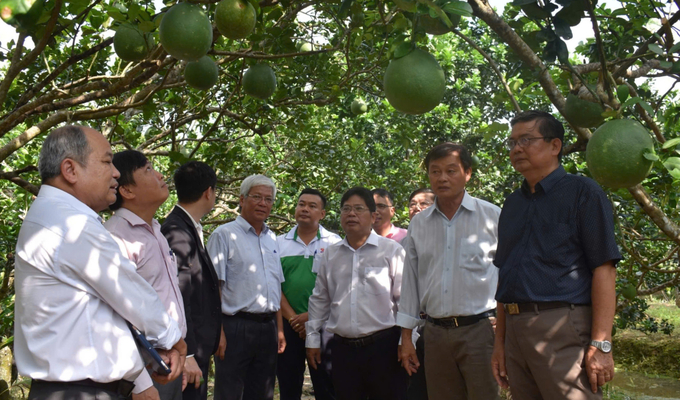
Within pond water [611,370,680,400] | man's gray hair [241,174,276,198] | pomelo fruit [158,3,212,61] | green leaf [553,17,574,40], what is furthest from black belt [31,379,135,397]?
pond water [611,370,680,400]

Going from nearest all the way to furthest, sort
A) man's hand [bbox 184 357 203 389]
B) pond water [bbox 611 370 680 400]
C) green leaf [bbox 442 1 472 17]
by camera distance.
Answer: green leaf [bbox 442 1 472 17]
man's hand [bbox 184 357 203 389]
pond water [bbox 611 370 680 400]

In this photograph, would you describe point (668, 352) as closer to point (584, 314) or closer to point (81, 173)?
point (584, 314)

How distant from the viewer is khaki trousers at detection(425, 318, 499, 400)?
285 cm

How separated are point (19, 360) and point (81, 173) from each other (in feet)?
1.99

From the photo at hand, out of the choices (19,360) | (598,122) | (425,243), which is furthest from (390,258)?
(19,360)

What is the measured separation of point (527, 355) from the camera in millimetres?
2285

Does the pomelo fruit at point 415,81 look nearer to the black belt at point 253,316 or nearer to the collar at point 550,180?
the collar at point 550,180

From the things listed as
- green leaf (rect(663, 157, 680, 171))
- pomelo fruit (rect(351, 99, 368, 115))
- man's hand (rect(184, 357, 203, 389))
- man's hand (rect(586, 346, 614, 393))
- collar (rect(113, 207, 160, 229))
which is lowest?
man's hand (rect(184, 357, 203, 389))

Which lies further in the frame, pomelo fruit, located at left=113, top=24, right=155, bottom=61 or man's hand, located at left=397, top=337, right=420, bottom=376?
man's hand, located at left=397, top=337, right=420, bottom=376

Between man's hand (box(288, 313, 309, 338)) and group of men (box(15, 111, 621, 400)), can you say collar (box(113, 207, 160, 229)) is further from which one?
man's hand (box(288, 313, 309, 338))

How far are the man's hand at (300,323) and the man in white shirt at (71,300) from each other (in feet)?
7.41

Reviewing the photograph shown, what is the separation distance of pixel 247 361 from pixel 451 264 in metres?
1.50

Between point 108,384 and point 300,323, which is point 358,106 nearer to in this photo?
point 300,323

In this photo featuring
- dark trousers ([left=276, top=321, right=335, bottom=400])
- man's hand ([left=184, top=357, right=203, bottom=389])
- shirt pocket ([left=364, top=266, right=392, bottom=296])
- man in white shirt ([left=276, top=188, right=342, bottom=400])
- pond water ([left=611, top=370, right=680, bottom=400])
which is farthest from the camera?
pond water ([left=611, top=370, right=680, bottom=400])
